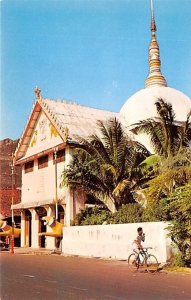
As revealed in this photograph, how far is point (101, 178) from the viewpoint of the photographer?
22.8 metres

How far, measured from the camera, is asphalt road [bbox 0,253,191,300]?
29.0 feet

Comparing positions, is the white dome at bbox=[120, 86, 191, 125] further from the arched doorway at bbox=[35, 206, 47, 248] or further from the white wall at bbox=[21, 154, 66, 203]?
the arched doorway at bbox=[35, 206, 47, 248]

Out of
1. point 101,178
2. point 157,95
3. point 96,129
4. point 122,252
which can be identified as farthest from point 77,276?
point 157,95

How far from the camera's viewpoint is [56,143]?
86.4 ft

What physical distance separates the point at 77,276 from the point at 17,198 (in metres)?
26.8

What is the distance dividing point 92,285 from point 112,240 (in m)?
9.35

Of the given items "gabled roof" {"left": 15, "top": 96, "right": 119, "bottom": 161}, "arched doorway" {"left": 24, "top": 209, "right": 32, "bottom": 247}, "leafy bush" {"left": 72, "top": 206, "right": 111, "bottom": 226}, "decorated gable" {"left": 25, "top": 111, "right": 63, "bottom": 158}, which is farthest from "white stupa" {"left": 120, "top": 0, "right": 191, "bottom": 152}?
"arched doorway" {"left": 24, "top": 209, "right": 32, "bottom": 247}

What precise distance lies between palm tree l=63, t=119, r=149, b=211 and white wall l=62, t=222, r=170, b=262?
243 cm

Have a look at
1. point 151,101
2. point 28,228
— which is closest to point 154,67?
point 151,101

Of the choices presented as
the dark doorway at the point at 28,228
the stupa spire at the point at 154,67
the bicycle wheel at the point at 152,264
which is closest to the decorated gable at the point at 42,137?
the dark doorway at the point at 28,228

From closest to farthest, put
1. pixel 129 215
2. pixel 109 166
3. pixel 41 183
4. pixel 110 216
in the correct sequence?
pixel 129 215 < pixel 110 216 < pixel 109 166 < pixel 41 183

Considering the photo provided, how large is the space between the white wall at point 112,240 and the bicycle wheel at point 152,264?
52 cm

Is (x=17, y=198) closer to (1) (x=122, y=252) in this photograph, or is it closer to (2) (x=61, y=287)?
(1) (x=122, y=252)

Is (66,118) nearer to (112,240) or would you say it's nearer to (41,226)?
(41,226)
